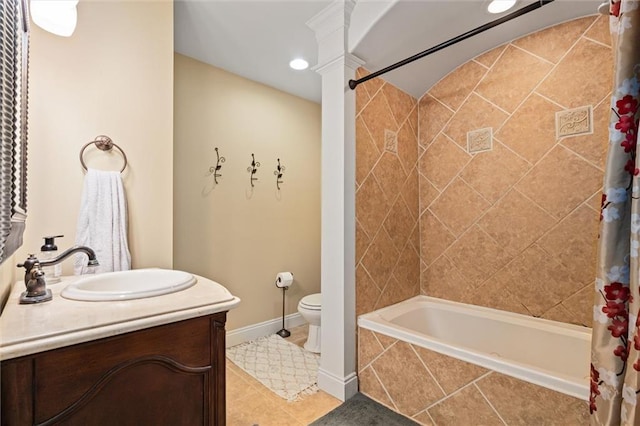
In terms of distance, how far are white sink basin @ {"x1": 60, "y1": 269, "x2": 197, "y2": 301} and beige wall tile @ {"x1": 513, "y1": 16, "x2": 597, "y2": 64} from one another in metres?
2.58

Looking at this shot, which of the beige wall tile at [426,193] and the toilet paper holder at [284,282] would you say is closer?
the beige wall tile at [426,193]

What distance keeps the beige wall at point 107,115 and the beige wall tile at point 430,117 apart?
77.9 inches

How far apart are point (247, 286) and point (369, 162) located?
63.3 inches

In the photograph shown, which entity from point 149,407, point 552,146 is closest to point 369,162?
point 552,146

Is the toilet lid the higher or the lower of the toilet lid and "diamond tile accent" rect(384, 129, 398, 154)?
the lower

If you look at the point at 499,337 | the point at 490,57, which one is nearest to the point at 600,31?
the point at 490,57

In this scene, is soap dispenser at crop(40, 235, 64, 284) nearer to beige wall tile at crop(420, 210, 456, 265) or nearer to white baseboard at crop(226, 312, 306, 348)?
white baseboard at crop(226, 312, 306, 348)

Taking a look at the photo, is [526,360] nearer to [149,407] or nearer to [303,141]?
[149,407]

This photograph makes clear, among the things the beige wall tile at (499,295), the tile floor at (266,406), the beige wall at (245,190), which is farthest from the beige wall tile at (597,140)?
the beige wall at (245,190)

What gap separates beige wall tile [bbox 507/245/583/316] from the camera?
193 centimetres

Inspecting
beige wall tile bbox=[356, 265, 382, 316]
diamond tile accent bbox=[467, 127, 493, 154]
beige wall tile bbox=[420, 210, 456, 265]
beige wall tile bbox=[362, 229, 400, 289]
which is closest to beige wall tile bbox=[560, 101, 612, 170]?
diamond tile accent bbox=[467, 127, 493, 154]

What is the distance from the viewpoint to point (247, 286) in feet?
9.17

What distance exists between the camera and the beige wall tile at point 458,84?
2326 mm

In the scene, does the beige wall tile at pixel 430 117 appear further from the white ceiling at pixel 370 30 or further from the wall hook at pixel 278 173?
the wall hook at pixel 278 173
